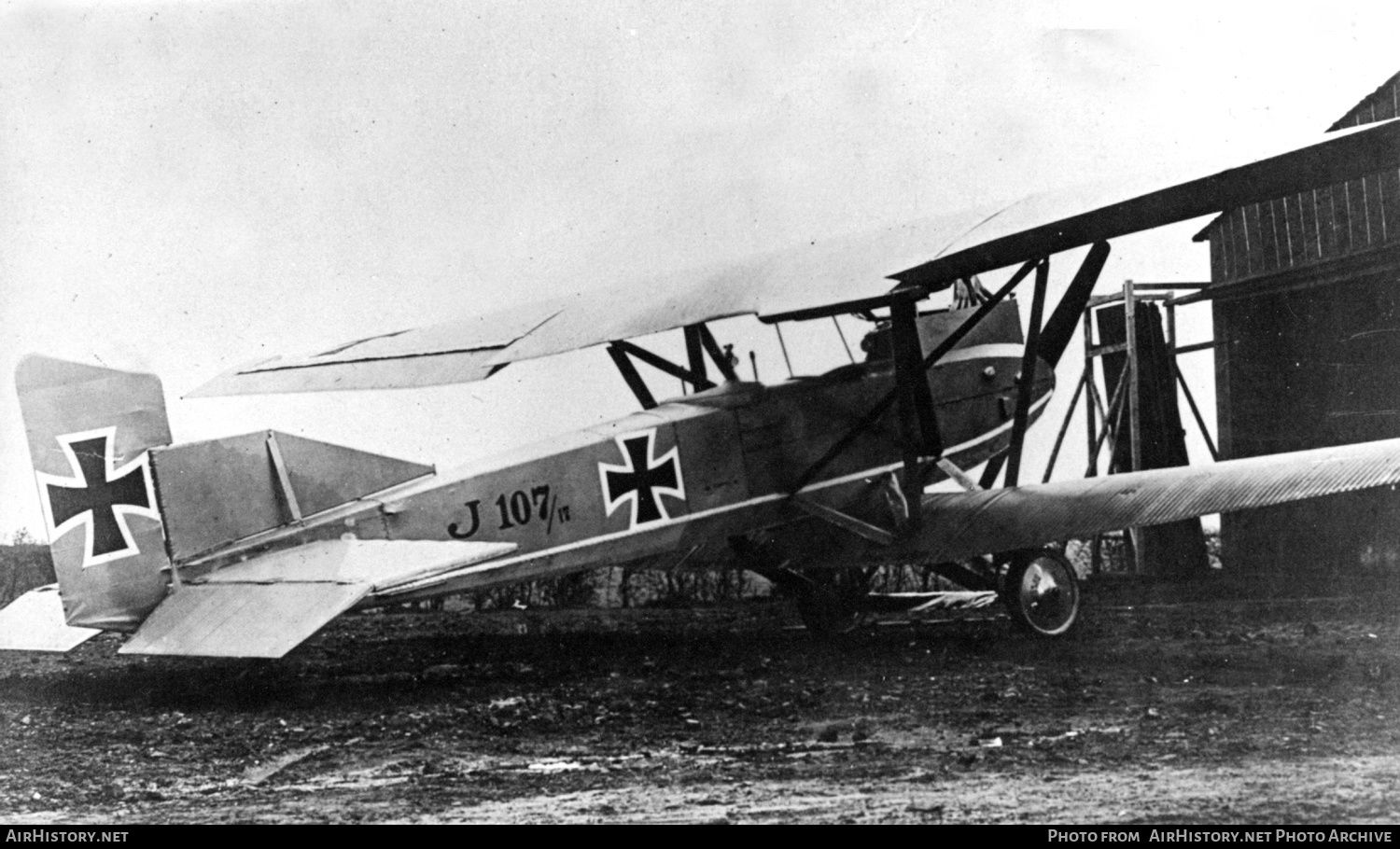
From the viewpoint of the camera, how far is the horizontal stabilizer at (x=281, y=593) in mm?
4902

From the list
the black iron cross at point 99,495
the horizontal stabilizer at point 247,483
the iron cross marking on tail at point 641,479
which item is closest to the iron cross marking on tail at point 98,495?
the black iron cross at point 99,495

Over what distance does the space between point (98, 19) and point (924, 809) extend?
586 centimetres

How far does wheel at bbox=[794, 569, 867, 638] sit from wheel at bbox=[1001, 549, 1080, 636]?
1.15 metres

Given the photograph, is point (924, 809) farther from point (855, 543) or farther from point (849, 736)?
point (855, 543)

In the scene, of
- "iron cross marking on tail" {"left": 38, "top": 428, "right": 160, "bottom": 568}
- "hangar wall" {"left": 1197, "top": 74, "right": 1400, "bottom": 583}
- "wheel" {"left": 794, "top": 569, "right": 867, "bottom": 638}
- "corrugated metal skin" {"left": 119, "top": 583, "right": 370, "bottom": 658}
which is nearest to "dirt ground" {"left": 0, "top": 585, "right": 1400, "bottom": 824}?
"wheel" {"left": 794, "top": 569, "right": 867, "bottom": 638}

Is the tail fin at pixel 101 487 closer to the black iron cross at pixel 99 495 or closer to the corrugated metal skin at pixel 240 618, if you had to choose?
the black iron cross at pixel 99 495

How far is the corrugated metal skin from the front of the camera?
15.9 ft

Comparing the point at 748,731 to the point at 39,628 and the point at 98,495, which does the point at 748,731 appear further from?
the point at 39,628

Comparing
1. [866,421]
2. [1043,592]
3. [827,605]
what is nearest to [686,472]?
[866,421]

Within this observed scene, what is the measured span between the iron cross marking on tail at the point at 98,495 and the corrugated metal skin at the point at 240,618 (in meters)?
0.42

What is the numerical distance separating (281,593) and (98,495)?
1148 mm

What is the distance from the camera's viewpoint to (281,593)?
5.21 metres

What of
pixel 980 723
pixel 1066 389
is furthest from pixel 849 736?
pixel 1066 389

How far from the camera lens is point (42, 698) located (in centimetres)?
629
